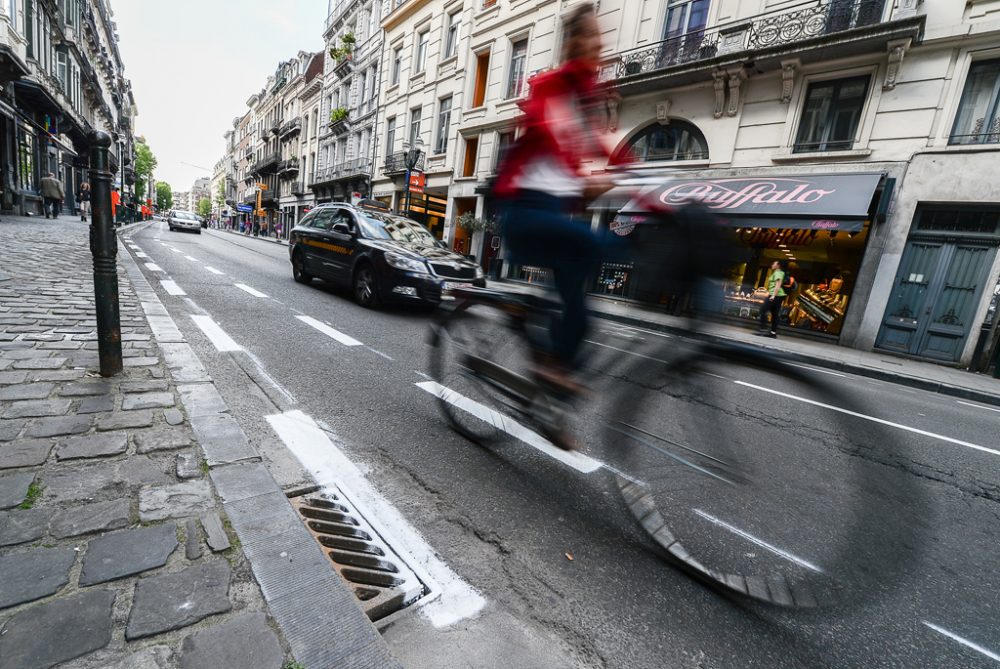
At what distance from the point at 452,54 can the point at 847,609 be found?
26.3 meters

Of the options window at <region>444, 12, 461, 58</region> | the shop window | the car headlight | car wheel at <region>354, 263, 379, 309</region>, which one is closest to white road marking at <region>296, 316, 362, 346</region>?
car wheel at <region>354, 263, 379, 309</region>

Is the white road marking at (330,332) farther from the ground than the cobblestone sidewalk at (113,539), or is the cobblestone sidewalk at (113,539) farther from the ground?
the cobblestone sidewalk at (113,539)

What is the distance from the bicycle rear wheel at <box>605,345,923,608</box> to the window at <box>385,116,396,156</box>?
28.4 metres

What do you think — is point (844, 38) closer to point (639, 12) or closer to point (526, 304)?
point (639, 12)

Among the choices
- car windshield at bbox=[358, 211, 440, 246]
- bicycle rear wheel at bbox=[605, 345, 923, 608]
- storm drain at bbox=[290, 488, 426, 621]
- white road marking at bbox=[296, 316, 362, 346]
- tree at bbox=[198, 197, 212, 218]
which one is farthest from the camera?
tree at bbox=[198, 197, 212, 218]

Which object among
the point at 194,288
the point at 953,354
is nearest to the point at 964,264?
the point at 953,354

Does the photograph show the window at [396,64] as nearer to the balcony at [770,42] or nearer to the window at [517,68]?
the window at [517,68]

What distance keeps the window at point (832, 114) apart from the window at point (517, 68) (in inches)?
432

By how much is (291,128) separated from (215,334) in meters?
50.0

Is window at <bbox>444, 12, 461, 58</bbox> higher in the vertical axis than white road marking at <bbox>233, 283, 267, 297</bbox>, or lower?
higher

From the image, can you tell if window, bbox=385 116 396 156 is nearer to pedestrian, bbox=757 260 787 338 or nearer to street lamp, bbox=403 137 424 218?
street lamp, bbox=403 137 424 218

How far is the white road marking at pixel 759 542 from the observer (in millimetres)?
2094

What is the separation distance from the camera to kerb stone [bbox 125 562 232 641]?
1299 millimetres

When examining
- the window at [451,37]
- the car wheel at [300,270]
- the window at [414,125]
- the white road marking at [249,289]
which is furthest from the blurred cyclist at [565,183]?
the window at [414,125]
